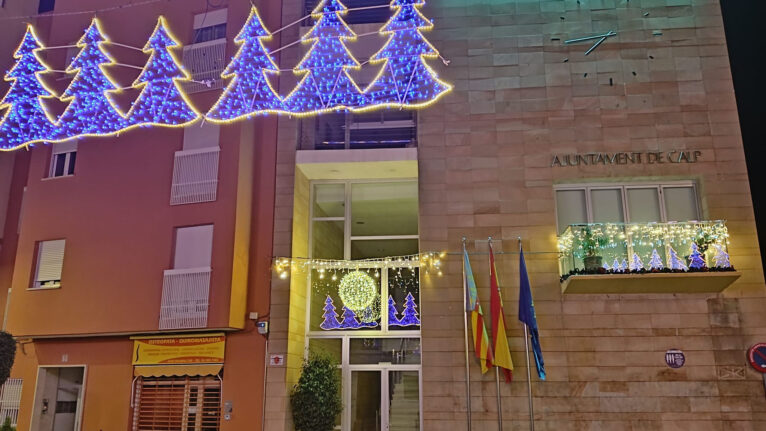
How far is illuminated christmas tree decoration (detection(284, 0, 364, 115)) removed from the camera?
11227 millimetres

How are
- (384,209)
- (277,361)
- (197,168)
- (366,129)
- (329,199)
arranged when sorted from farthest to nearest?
(329,199) < (366,129) < (384,209) < (197,168) < (277,361)

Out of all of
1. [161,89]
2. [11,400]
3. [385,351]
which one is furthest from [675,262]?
[11,400]

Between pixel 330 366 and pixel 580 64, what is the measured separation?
8124 mm

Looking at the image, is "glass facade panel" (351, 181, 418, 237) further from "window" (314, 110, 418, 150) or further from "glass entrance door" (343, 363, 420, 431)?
"glass entrance door" (343, 363, 420, 431)

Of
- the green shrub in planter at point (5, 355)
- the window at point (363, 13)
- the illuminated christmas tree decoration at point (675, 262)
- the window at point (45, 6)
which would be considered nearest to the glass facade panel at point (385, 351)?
the illuminated christmas tree decoration at point (675, 262)

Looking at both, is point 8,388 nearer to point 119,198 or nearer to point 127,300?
point 127,300

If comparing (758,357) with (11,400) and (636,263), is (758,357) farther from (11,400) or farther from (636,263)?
(11,400)

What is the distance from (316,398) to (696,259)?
744cm

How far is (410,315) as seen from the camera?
1232cm

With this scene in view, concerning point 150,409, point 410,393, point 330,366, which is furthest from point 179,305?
point 410,393

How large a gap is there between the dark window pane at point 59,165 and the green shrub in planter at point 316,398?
7.72 m

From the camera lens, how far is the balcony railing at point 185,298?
1159cm

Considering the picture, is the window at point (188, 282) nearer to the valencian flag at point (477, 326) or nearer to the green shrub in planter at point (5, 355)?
the green shrub in planter at point (5, 355)

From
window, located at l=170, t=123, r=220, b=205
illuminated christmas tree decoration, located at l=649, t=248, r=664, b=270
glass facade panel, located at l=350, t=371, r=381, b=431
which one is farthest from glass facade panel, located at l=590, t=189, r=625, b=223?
window, located at l=170, t=123, r=220, b=205
